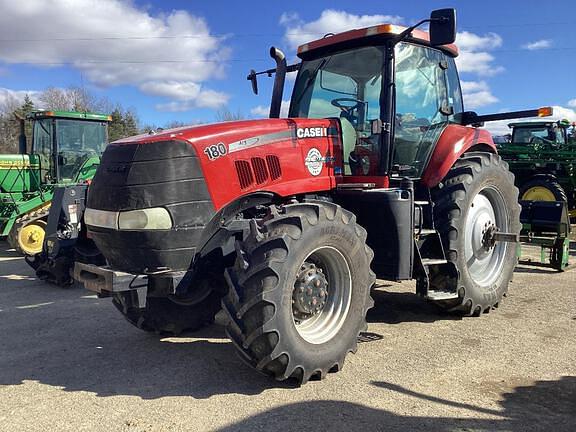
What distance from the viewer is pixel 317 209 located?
3.85 m

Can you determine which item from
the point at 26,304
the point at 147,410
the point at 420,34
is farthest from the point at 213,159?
the point at 26,304

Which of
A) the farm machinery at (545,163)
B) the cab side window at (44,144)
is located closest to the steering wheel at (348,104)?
the farm machinery at (545,163)

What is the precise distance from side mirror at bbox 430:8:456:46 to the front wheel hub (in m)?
2.07

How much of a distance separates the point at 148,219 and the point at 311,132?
5.30 ft

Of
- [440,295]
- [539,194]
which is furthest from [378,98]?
[539,194]

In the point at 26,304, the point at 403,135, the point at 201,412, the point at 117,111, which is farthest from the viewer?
the point at 117,111

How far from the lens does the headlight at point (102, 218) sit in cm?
369

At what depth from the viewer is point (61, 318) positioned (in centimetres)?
574

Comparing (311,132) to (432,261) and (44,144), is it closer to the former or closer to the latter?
(432,261)

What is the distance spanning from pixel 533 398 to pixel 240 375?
6.65ft

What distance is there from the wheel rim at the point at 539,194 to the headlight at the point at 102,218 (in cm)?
1074

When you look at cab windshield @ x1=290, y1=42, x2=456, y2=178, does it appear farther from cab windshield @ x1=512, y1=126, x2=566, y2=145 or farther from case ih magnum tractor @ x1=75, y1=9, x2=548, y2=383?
cab windshield @ x1=512, y1=126, x2=566, y2=145

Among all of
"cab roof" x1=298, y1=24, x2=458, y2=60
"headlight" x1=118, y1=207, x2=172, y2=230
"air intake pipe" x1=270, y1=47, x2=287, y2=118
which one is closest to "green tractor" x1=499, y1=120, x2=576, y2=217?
"cab roof" x1=298, y1=24, x2=458, y2=60

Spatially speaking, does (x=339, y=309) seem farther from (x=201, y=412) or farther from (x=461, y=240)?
(x=461, y=240)
